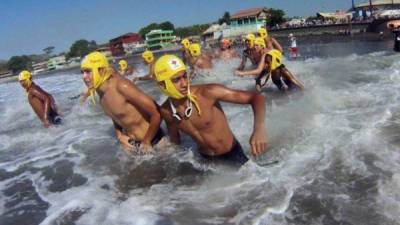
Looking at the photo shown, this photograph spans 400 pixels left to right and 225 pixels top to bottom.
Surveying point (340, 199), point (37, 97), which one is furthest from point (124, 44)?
point (340, 199)

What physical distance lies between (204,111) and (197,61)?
10609 millimetres

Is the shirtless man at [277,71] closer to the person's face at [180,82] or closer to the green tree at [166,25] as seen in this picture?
the person's face at [180,82]

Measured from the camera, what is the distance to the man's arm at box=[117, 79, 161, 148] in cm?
581

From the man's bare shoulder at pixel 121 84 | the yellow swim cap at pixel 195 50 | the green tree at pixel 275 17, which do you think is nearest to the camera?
the man's bare shoulder at pixel 121 84

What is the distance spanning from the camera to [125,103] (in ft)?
20.4

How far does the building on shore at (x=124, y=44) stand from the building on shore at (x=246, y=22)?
3160cm

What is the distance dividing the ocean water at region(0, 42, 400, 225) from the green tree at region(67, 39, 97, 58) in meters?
139

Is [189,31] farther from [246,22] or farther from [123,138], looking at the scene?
[123,138]

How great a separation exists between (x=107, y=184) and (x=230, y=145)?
1.96 m

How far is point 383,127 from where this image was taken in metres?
6.88

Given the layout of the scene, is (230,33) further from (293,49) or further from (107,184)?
(107,184)

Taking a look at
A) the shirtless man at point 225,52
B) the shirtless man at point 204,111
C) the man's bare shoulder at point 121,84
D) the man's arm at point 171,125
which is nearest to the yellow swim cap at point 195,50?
the shirtless man at point 225,52

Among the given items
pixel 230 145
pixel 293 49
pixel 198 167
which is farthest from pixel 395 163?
pixel 293 49

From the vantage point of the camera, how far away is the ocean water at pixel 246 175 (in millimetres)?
4480
